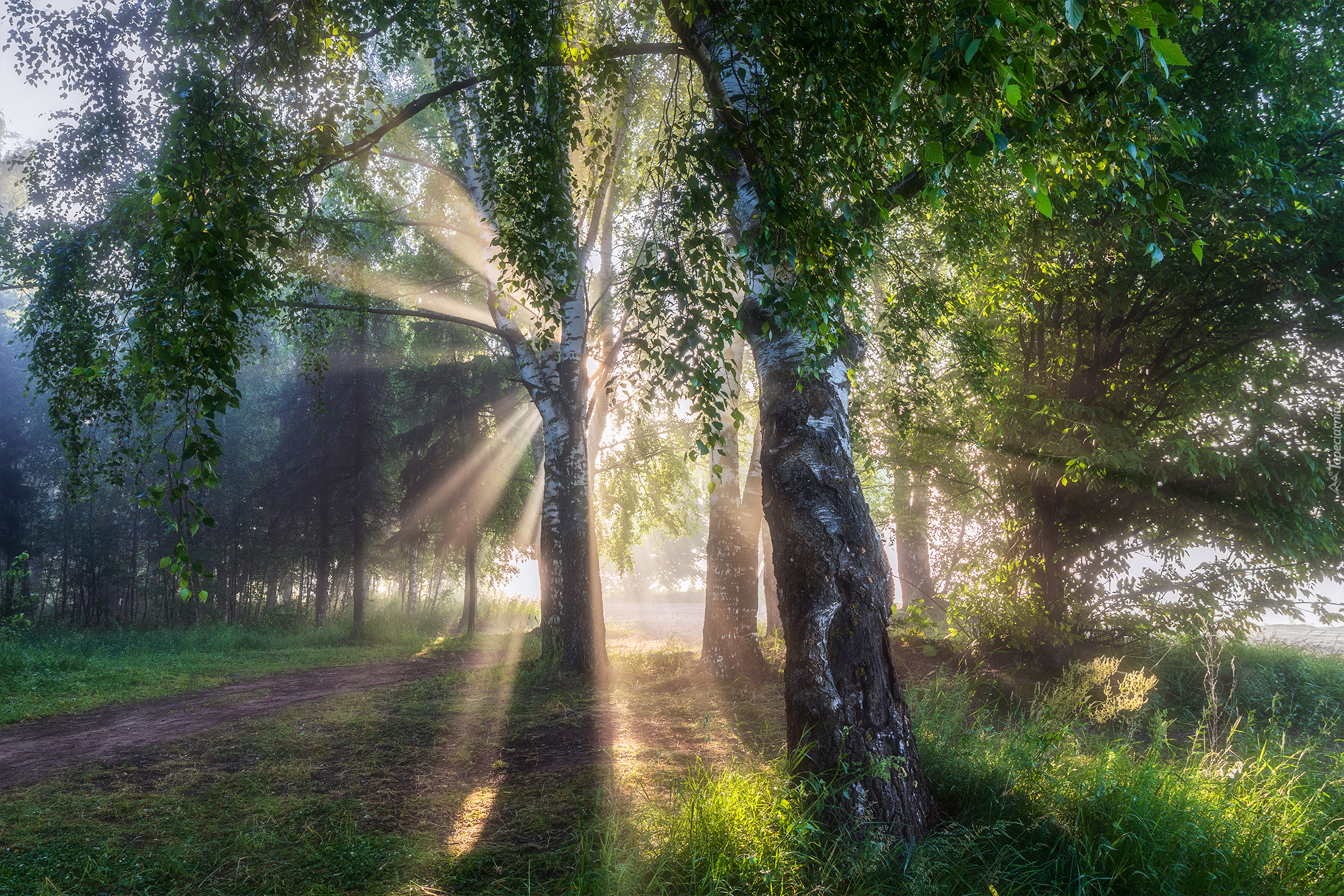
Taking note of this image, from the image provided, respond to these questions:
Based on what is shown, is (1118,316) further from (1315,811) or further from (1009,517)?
(1315,811)

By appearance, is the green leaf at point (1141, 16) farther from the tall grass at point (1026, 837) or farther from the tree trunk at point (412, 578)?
the tree trunk at point (412, 578)

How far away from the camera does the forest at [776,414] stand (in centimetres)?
274

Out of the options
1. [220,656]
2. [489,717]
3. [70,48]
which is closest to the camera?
[70,48]

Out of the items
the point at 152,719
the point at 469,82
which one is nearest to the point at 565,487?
the point at 152,719

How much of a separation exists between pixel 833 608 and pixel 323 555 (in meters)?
16.3

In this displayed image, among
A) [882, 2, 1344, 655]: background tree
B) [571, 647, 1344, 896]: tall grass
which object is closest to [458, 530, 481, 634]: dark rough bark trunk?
[882, 2, 1344, 655]: background tree

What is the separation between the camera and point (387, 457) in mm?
16250

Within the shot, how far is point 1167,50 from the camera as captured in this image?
1.73 m

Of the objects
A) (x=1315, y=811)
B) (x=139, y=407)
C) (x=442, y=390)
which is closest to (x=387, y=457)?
(x=442, y=390)

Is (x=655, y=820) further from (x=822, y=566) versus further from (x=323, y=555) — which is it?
(x=323, y=555)

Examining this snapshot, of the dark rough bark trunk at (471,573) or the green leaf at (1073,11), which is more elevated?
the green leaf at (1073,11)

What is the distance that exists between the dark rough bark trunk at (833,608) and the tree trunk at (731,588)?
4.21 m

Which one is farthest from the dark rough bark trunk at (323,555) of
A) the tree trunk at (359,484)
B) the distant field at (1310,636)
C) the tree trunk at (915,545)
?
the distant field at (1310,636)

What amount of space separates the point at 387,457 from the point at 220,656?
5.75m
